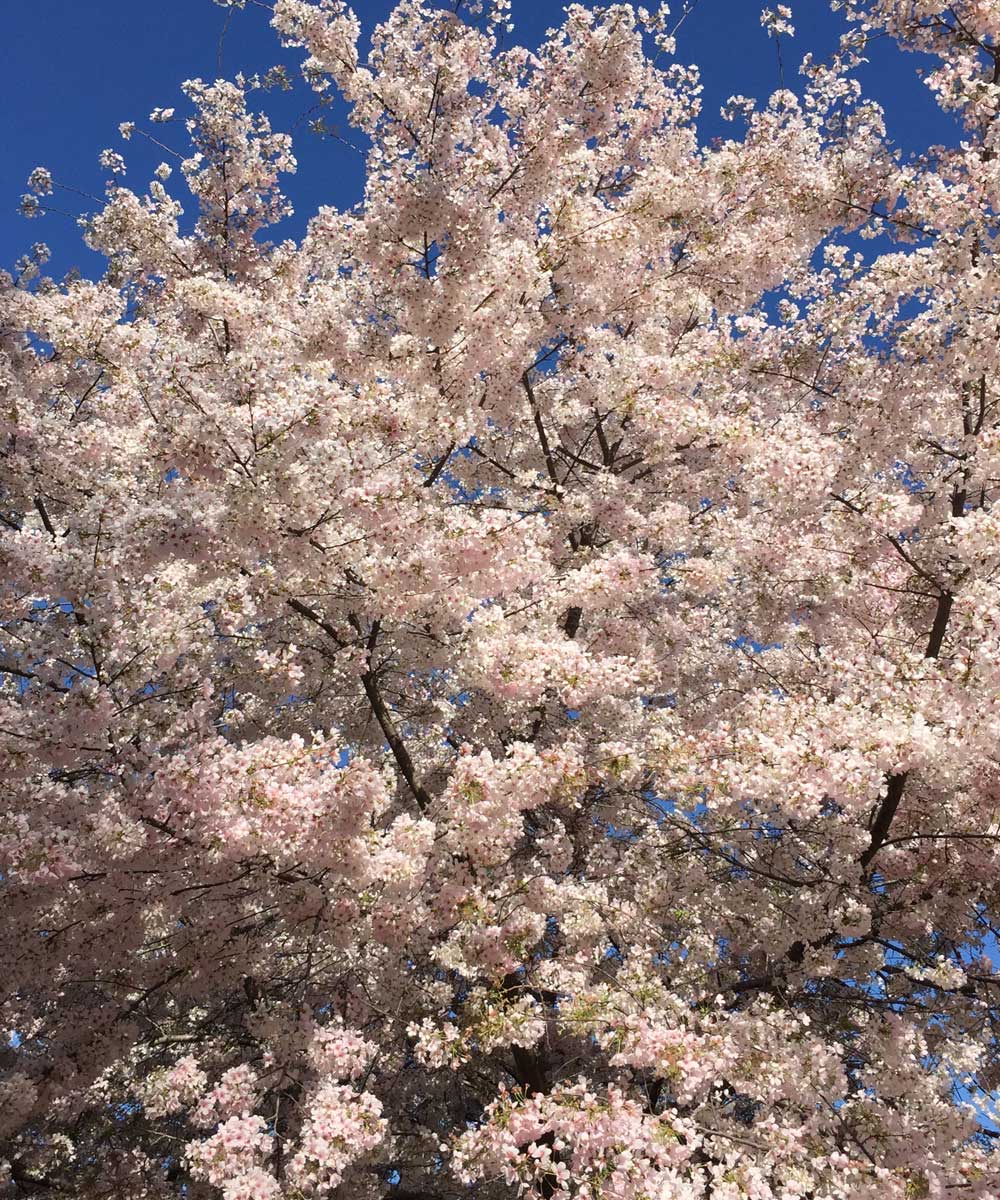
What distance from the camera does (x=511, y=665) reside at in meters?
7.69

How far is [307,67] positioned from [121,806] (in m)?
8.56

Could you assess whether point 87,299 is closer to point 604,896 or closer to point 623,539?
point 623,539

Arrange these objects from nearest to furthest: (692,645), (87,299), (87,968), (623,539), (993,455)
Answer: (993,455)
(87,968)
(623,539)
(87,299)
(692,645)

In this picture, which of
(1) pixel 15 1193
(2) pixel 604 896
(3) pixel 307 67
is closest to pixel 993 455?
(2) pixel 604 896

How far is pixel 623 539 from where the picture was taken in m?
10.1

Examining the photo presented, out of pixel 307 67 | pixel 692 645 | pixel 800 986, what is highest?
pixel 307 67

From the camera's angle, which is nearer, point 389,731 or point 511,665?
point 511,665

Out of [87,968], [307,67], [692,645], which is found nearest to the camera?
[87,968]

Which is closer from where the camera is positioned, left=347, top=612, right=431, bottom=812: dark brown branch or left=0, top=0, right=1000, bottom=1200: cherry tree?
left=0, top=0, right=1000, bottom=1200: cherry tree

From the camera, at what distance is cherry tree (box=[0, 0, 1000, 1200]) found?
253 inches

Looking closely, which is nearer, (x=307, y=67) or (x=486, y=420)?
(x=307, y=67)

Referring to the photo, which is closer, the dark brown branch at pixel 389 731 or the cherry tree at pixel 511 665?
the cherry tree at pixel 511 665

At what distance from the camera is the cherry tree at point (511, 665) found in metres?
6.42

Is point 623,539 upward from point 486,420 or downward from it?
downward
